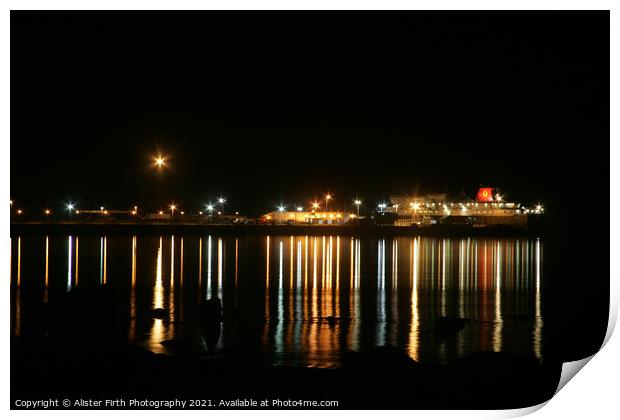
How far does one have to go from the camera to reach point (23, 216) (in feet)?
142

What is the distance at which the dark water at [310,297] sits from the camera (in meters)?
8.77

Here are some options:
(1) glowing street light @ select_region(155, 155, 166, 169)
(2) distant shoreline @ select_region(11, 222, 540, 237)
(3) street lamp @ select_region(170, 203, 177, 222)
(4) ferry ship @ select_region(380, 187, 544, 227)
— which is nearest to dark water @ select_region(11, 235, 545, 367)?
(1) glowing street light @ select_region(155, 155, 166, 169)

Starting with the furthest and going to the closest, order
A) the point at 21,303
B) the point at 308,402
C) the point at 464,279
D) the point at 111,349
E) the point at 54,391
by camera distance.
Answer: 1. the point at 464,279
2. the point at 21,303
3. the point at 111,349
4. the point at 54,391
5. the point at 308,402

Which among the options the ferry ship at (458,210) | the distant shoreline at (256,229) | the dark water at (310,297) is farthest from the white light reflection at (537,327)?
the ferry ship at (458,210)

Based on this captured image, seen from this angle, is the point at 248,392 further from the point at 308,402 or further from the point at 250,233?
the point at 250,233

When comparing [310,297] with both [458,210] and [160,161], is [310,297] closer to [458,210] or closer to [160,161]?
[160,161]

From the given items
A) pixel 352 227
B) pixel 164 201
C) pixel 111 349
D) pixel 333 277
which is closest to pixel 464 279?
pixel 333 277

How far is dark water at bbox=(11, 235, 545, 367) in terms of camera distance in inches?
345

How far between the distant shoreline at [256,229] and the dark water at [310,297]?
714 inches

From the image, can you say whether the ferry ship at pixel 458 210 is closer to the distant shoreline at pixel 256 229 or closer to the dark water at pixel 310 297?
the distant shoreline at pixel 256 229

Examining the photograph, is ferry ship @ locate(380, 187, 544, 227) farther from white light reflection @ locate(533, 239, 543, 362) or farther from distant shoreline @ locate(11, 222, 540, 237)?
white light reflection @ locate(533, 239, 543, 362)

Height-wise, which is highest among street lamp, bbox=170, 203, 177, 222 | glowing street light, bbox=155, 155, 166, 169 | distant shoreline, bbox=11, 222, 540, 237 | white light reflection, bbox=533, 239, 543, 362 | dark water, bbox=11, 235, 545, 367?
glowing street light, bbox=155, 155, 166, 169

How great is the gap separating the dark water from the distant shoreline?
18128mm

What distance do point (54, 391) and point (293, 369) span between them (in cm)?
192
